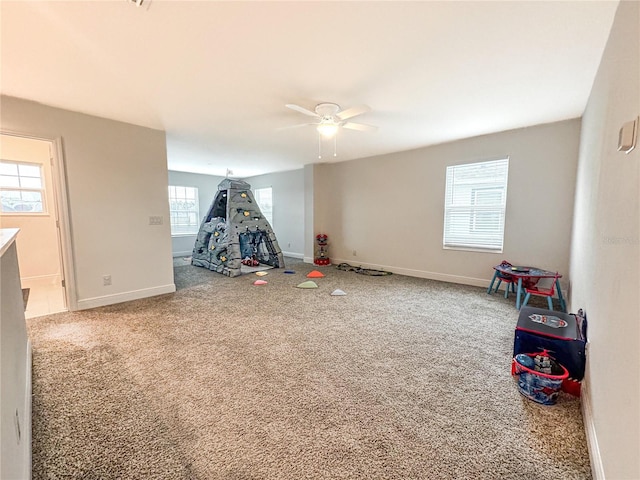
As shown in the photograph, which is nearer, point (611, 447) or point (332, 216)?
point (611, 447)

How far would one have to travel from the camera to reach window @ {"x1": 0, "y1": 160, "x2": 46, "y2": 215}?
426cm

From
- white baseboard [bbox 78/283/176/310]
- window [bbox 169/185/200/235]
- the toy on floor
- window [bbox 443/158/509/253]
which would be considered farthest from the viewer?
window [bbox 169/185/200/235]

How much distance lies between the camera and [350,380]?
1.88m

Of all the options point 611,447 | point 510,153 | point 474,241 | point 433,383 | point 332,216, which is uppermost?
point 510,153

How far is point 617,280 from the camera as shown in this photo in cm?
116

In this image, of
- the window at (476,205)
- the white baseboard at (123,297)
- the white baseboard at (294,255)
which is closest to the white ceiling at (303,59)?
the window at (476,205)

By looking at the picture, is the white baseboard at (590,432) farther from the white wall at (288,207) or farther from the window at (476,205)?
the white wall at (288,207)

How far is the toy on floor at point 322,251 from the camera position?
20.5ft

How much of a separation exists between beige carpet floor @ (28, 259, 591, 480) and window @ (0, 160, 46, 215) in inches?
103

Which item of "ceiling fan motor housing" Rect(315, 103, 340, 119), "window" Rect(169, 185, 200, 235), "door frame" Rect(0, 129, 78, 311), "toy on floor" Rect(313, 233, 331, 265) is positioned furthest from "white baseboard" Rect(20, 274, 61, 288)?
"ceiling fan motor housing" Rect(315, 103, 340, 119)

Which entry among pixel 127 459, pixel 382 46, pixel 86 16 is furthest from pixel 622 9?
pixel 127 459

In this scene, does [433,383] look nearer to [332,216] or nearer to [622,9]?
[622,9]

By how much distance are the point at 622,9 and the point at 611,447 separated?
2106mm

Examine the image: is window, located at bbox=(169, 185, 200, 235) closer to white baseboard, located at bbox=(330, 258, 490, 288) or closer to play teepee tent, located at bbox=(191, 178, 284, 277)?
play teepee tent, located at bbox=(191, 178, 284, 277)
